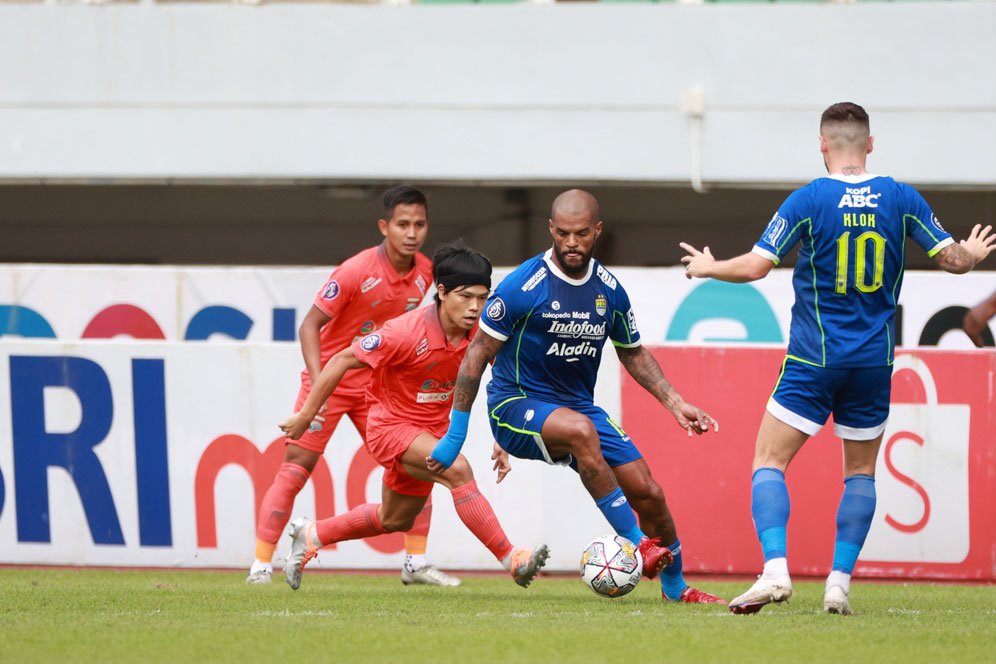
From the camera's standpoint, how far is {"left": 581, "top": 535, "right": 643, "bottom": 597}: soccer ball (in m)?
6.66

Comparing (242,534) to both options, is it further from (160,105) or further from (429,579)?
(160,105)

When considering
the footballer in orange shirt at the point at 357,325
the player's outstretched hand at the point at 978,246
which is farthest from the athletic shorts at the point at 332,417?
the player's outstretched hand at the point at 978,246

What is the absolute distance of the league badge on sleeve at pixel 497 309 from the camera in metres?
6.79

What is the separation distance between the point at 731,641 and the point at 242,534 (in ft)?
16.6

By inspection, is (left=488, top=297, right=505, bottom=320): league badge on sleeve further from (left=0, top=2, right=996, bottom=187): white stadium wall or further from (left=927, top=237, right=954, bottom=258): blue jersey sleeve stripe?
(left=0, top=2, right=996, bottom=187): white stadium wall

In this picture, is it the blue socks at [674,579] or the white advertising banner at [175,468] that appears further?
the white advertising banner at [175,468]

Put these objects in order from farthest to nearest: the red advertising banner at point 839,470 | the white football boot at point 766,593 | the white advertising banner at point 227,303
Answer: the white advertising banner at point 227,303, the red advertising banner at point 839,470, the white football boot at point 766,593

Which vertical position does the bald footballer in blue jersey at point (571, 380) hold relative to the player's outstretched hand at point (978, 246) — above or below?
below

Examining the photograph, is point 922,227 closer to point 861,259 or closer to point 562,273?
point 861,259

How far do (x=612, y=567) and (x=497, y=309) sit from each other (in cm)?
133

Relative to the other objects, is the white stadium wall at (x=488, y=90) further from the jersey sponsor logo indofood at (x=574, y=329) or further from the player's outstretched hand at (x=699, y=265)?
the player's outstretched hand at (x=699, y=265)

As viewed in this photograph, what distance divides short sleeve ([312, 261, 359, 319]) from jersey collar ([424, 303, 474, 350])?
3.11 feet

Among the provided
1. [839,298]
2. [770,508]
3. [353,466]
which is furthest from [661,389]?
[353,466]

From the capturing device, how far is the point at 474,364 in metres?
6.89
